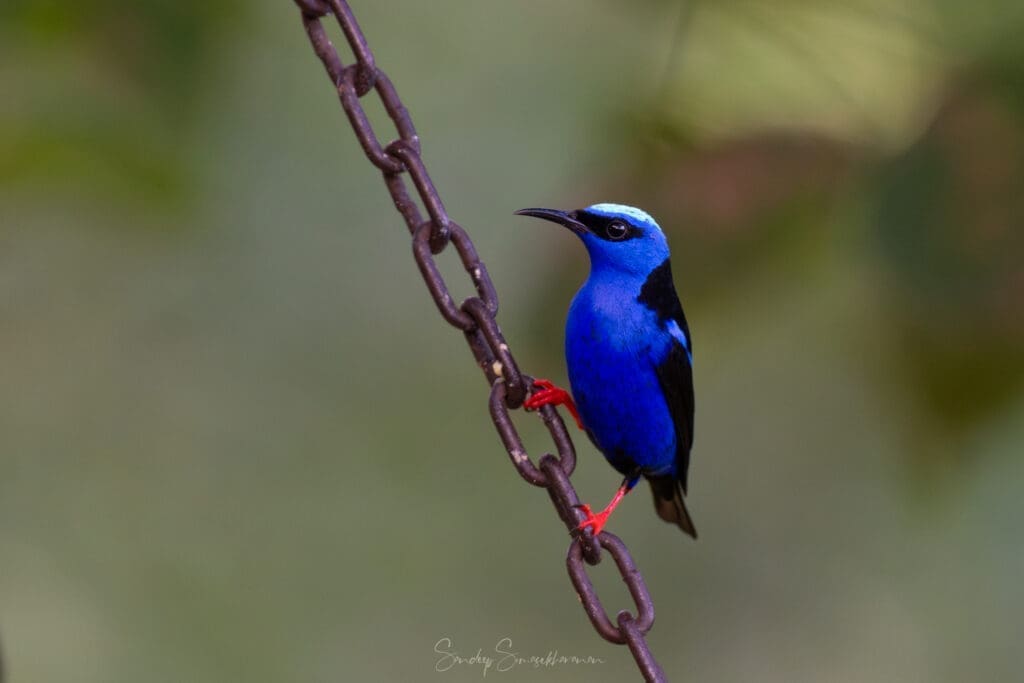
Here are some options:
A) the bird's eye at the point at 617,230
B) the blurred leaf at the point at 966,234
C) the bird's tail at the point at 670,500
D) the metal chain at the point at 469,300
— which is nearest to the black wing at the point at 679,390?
the bird's tail at the point at 670,500

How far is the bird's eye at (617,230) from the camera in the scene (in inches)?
125

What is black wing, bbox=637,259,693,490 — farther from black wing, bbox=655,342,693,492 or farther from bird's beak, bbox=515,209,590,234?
bird's beak, bbox=515,209,590,234

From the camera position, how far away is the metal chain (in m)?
2.26

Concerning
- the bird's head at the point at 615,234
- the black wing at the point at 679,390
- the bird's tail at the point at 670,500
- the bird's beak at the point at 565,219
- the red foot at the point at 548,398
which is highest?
the bird's beak at the point at 565,219

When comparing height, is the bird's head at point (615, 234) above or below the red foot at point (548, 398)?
above

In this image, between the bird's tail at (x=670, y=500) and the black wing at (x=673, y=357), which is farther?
the bird's tail at (x=670, y=500)

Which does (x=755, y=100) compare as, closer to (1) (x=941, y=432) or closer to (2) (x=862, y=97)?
(2) (x=862, y=97)

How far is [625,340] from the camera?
10.6 feet

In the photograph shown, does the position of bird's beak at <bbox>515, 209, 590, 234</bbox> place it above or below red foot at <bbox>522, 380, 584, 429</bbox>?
above

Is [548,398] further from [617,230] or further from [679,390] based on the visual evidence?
[679,390]

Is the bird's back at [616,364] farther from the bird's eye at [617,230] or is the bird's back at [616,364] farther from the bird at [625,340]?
the bird's eye at [617,230]

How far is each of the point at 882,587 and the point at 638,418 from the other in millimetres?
3092

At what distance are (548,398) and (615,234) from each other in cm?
58

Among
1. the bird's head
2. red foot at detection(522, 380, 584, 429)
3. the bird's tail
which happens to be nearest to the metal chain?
red foot at detection(522, 380, 584, 429)
